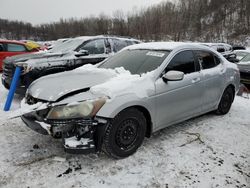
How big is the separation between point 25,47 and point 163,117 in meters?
8.89

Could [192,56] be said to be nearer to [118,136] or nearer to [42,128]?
[118,136]

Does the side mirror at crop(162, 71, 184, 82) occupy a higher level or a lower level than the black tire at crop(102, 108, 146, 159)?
→ higher

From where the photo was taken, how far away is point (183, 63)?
13.9ft

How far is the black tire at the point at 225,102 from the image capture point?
206 inches

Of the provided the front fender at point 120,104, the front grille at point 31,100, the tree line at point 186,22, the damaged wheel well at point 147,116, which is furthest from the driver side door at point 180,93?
the tree line at point 186,22

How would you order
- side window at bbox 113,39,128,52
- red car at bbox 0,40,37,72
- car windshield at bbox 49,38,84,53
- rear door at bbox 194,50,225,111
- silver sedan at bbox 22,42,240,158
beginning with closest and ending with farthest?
1. silver sedan at bbox 22,42,240,158
2. rear door at bbox 194,50,225,111
3. car windshield at bbox 49,38,84,53
4. side window at bbox 113,39,128,52
5. red car at bbox 0,40,37,72

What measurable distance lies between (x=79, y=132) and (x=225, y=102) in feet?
11.9

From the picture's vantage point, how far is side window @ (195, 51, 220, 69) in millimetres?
4602

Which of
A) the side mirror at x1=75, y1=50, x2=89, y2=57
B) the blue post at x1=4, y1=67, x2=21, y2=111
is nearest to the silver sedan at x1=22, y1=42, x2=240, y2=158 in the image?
the blue post at x1=4, y1=67, x2=21, y2=111

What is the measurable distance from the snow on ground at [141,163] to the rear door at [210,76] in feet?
2.31

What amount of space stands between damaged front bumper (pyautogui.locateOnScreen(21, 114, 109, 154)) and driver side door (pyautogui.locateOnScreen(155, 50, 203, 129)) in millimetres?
1047

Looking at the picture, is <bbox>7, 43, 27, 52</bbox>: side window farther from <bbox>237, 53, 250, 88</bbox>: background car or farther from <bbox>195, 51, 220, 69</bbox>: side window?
<bbox>237, 53, 250, 88</bbox>: background car

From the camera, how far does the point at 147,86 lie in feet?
11.5

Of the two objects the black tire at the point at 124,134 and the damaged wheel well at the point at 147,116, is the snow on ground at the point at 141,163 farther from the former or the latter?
the damaged wheel well at the point at 147,116
